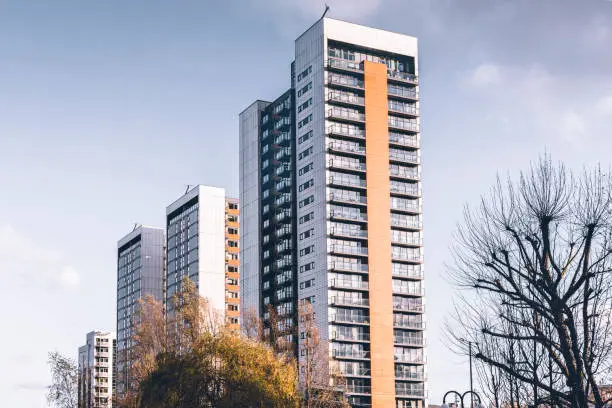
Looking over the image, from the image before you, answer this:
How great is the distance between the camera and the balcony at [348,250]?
4619 inches

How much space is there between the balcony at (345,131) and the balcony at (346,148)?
1.09 m

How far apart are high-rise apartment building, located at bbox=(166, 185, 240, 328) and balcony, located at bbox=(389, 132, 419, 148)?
56277mm

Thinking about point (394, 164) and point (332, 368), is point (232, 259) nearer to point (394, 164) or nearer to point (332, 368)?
point (394, 164)

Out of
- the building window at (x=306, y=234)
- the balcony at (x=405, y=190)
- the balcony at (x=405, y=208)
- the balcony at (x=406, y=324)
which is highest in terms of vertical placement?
the balcony at (x=405, y=190)

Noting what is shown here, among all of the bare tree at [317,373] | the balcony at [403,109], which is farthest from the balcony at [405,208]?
the bare tree at [317,373]

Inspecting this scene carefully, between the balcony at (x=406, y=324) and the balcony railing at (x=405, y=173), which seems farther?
the balcony railing at (x=405, y=173)

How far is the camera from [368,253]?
118812mm

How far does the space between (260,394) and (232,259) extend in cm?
12100

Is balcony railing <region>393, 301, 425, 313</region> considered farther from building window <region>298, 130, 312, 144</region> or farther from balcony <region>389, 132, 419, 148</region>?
building window <region>298, 130, 312, 144</region>

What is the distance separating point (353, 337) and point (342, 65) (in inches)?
1422

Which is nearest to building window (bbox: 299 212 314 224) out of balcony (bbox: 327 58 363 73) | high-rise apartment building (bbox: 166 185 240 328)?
balcony (bbox: 327 58 363 73)

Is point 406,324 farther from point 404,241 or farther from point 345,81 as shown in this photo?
point 345,81

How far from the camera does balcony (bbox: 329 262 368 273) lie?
384 ft

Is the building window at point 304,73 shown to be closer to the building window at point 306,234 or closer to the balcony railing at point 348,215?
the balcony railing at point 348,215
